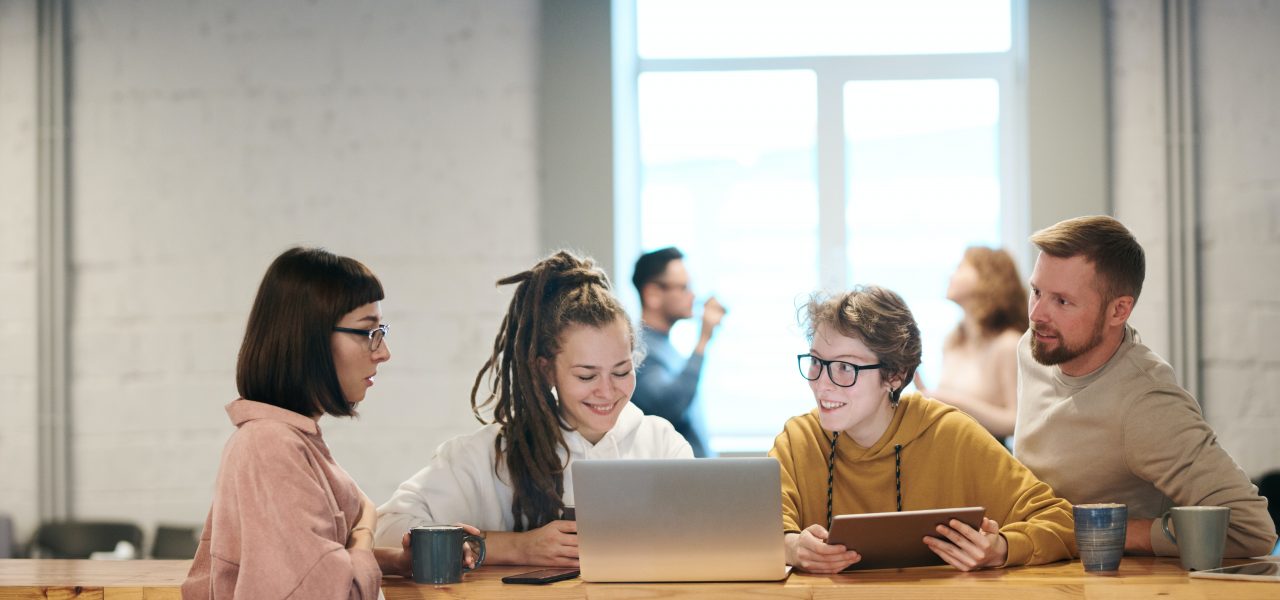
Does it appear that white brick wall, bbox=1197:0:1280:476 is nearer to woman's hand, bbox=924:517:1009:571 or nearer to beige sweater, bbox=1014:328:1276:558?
beige sweater, bbox=1014:328:1276:558

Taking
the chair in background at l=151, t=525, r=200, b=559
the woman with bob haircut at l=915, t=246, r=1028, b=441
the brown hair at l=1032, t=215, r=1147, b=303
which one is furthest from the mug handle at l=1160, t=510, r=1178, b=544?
the chair in background at l=151, t=525, r=200, b=559

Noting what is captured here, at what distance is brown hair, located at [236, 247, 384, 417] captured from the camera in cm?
180

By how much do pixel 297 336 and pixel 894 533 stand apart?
95 cm

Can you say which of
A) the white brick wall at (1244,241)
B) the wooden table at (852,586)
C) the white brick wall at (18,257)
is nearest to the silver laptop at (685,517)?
the wooden table at (852,586)

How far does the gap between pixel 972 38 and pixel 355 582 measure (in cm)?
341

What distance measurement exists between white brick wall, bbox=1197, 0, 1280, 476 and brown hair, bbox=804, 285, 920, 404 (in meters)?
2.40

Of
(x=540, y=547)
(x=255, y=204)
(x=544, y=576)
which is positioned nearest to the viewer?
(x=544, y=576)

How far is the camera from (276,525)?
166 cm

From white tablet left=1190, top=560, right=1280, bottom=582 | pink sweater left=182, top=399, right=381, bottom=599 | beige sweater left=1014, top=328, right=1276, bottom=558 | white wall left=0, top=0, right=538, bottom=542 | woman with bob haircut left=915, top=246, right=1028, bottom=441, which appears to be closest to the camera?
pink sweater left=182, top=399, right=381, bottom=599

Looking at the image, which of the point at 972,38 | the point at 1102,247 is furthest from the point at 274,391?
the point at 972,38

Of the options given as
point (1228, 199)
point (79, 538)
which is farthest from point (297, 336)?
point (1228, 199)

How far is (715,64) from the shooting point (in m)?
4.44

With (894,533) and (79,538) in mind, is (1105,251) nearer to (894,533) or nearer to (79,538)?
(894,533)

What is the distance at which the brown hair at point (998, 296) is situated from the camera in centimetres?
360
